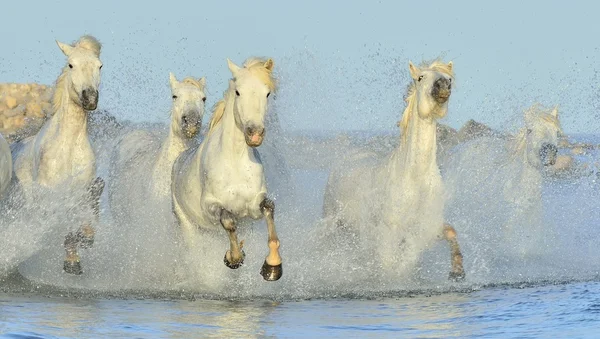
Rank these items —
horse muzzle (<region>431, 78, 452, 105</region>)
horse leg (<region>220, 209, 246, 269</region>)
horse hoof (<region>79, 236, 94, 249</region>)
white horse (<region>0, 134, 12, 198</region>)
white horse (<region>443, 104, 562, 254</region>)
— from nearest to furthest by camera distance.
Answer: horse leg (<region>220, 209, 246, 269</region>)
horse muzzle (<region>431, 78, 452, 105</region>)
white horse (<region>0, 134, 12, 198</region>)
horse hoof (<region>79, 236, 94, 249</region>)
white horse (<region>443, 104, 562, 254</region>)

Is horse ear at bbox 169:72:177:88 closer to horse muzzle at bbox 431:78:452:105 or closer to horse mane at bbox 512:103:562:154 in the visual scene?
horse muzzle at bbox 431:78:452:105

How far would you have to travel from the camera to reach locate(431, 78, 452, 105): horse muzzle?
35.2 feet

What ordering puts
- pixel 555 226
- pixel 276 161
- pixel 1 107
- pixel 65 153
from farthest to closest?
pixel 1 107
pixel 555 226
pixel 276 161
pixel 65 153

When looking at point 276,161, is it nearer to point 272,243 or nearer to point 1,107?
point 272,243

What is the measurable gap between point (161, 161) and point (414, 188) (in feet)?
7.98

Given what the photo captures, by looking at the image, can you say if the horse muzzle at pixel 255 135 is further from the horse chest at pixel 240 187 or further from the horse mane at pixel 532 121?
the horse mane at pixel 532 121

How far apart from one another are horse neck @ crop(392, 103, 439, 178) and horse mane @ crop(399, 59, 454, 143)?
0.47ft

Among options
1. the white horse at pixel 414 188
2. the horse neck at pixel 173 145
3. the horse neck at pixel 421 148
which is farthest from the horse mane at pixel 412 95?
the horse neck at pixel 173 145

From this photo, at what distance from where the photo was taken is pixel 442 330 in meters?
8.59

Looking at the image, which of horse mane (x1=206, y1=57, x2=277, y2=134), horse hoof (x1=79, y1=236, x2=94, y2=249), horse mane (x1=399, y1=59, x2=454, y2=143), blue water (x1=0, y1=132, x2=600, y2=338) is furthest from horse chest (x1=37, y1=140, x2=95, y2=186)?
horse mane (x1=399, y1=59, x2=454, y2=143)

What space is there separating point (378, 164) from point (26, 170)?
3.23m

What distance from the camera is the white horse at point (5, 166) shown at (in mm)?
11023

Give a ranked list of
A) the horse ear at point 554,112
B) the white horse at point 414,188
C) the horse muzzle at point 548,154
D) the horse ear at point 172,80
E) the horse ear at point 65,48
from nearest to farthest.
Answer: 1. the white horse at point 414,188
2. the horse ear at point 65,48
3. the horse ear at point 172,80
4. the horse muzzle at point 548,154
5. the horse ear at point 554,112

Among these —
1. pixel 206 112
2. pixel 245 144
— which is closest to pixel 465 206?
pixel 206 112
